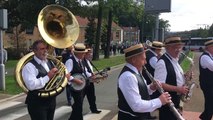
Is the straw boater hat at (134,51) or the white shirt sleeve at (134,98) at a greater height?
the straw boater hat at (134,51)

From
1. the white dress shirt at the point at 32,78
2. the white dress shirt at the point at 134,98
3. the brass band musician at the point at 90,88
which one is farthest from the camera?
the brass band musician at the point at 90,88

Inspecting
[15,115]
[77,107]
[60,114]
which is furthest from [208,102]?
[15,115]

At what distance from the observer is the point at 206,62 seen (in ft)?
28.2

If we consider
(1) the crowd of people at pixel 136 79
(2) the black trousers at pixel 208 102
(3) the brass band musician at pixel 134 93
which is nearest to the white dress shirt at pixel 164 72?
(1) the crowd of people at pixel 136 79

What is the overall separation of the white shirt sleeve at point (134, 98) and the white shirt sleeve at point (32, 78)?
5.98 feet

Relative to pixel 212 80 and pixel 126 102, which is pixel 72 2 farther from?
pixel 126 102

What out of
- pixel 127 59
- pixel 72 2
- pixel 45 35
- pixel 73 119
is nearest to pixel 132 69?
pixel 127 59

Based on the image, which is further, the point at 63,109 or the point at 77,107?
the point at 63,109

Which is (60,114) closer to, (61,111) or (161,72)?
(61,111)

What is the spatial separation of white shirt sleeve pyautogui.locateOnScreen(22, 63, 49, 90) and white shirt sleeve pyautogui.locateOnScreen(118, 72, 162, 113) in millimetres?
1823

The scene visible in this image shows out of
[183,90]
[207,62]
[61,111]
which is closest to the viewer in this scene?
[183,90]

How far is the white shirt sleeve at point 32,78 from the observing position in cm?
625

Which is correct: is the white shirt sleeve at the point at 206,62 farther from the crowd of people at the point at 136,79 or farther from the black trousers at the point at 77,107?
the black trousers at the point at 77,107

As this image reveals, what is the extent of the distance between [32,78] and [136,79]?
1.97 metres
